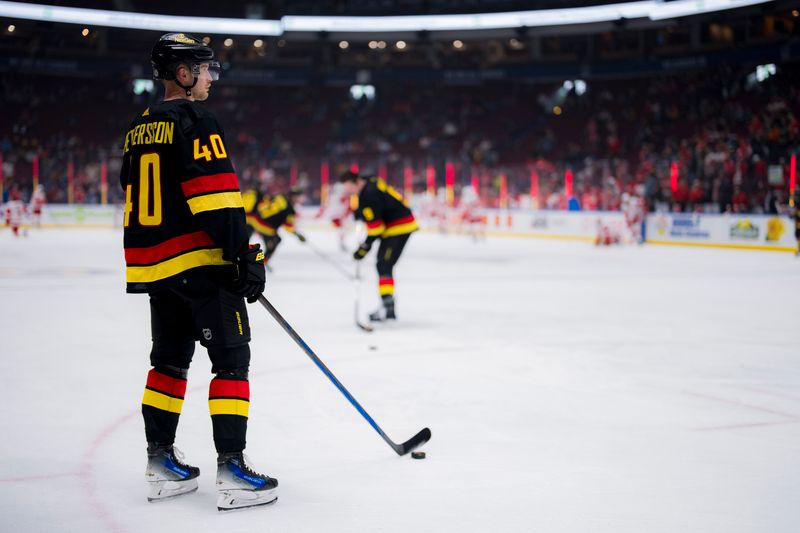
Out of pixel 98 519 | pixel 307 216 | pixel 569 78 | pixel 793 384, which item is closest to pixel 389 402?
pixel 98 519

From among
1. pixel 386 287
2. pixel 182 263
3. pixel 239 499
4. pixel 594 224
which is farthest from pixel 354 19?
pixel 239 499

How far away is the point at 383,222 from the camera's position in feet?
26.9

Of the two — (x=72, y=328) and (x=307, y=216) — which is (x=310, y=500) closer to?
A: (x=72, y=328)

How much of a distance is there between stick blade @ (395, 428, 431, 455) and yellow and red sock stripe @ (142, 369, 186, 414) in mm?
961

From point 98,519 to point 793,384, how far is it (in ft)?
13.3

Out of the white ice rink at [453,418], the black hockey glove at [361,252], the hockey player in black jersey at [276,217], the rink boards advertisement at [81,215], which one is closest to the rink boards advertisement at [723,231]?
the white ice rink at [453,418]

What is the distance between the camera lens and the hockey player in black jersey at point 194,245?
284 cm

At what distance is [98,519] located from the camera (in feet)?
9.30

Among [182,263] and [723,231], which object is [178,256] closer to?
[182,263]

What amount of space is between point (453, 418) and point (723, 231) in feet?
54.2

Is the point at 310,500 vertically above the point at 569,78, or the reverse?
the point at 569,78

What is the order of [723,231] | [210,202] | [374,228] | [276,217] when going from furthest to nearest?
[723,231] < [276,217] < [374,228] < [210,202]

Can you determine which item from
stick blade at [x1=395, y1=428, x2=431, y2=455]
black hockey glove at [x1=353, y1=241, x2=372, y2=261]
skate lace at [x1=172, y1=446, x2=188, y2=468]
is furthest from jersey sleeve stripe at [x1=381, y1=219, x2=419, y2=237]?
skate lace at [x1=172, y1=446, x2=188, y2=468]

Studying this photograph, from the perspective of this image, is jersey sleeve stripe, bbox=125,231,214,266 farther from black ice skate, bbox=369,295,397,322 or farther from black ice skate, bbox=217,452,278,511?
black ice skate, bbox=369,295,397,322
